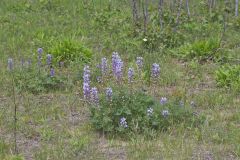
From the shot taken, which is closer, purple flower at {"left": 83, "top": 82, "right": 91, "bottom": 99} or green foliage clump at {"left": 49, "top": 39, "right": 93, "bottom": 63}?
purple flower at {"left": 83, "top": 82, "right": 91, "bottom": 99}

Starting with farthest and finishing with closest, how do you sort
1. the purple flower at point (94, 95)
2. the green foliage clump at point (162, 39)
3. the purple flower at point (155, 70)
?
the green foliage clump at point (162, 39) → the purple flower at point (155, 70) → the purple flower at point (94, 95)

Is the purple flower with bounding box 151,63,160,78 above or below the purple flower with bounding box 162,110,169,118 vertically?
above

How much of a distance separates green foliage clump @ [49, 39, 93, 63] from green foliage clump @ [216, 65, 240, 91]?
1716 millimetres

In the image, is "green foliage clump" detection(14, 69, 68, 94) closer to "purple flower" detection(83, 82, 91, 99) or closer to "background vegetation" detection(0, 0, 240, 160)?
"background vegetation" detection(0, 0, 240, 160)

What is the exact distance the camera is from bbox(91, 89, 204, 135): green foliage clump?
522 centimetres

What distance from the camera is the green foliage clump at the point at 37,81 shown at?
636cm

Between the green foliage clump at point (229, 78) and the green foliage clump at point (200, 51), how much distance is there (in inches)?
29.8

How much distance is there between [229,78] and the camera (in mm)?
6535

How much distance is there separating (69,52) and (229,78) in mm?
2127

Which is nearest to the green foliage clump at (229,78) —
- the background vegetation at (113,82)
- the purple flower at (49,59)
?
the background vegetation at (113,82)

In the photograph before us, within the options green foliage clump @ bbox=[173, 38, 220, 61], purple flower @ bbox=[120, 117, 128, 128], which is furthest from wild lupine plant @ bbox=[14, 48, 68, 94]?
green foliage clump @ bbox=[173, 38, 220, 61]

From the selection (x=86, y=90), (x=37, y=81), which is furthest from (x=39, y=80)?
(x=86, y=90)

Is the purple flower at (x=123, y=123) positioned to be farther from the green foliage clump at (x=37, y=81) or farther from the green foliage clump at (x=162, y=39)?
the green foliage clump at (x=162, y=39)

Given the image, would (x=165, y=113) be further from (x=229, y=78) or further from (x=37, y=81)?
(x=37, y=81)
